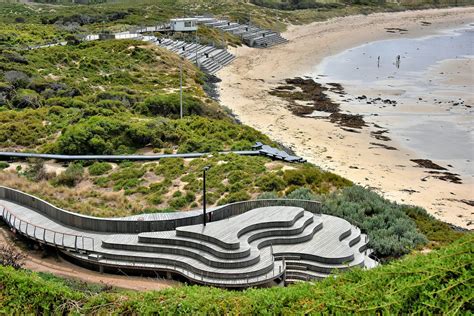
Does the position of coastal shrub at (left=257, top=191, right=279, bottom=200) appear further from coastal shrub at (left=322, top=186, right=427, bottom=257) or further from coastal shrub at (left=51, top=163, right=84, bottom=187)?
coastal shrub at (left=51, top=163, right=84, bottom=187)

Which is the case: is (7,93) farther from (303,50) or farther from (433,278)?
(303,50)

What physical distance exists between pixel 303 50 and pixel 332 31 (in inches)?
870

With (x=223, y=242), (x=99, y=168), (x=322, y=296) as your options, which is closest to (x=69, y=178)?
(x=99, y=168)

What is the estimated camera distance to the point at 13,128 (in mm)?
29406

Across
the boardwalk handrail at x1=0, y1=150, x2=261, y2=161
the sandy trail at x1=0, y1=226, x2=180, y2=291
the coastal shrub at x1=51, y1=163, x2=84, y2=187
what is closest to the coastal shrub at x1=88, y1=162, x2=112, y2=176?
the coastal shrub at x1=51, y1=163, x2=84, y2=187

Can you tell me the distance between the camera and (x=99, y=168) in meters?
24.6

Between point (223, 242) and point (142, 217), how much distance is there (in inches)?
163

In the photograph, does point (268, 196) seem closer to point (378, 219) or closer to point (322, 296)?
point (378, 219)

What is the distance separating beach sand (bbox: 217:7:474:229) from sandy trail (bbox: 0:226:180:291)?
13.9 m

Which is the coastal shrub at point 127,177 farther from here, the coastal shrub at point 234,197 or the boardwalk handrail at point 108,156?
the coastal shrub at point 234,197

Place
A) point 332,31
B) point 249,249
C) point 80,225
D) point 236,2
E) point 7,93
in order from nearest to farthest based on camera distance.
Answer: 1. point 249,249
2. point 80,225
3. point 7,93
4. point 332,31
5. point 236,2

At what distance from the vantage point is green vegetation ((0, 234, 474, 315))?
7.68m

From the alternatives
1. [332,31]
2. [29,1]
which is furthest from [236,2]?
[29,1]

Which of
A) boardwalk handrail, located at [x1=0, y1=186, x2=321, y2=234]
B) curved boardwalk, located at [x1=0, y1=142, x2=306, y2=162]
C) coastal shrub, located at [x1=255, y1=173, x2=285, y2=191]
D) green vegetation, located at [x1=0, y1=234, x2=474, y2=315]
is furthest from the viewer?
curved boardwalk, located at [x1=0, y1=142, x2=306, y2=162]
